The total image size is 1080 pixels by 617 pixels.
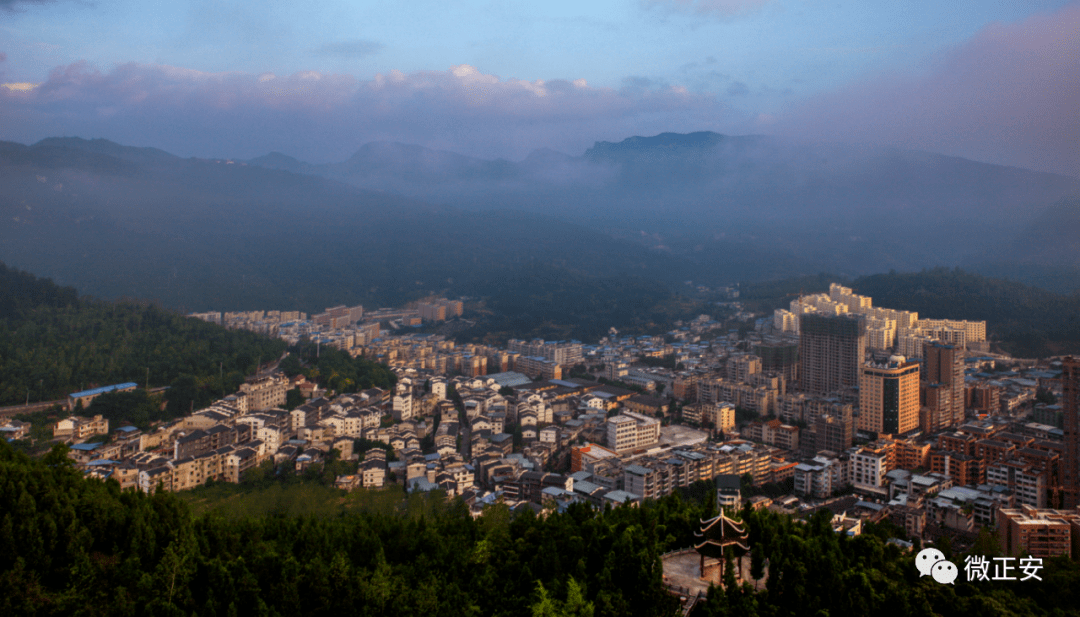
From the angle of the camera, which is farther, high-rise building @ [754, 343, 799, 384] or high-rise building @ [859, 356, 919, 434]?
high-rise building @ [754, 343, 799, 384]

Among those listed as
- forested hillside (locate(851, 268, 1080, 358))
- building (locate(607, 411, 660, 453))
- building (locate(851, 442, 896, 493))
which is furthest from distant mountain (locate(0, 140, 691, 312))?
building (locate(851, 442, 896, 493))

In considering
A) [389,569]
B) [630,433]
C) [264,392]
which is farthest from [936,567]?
[264,392]

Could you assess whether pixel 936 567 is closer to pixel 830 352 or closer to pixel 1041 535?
pixel 1041 535

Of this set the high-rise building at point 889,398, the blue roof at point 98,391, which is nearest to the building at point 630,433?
the high-rise building at point 889,398

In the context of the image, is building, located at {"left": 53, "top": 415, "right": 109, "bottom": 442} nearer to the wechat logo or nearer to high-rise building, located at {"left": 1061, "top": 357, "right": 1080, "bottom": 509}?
the wechat logo

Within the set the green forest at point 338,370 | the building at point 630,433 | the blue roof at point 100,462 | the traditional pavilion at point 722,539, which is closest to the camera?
the traditional pavilion at point 722,539

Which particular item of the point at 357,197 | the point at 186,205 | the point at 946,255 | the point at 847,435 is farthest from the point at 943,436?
the point at 357,197

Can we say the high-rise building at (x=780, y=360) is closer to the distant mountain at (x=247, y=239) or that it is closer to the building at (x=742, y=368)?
the building at (x=742, y=368)
